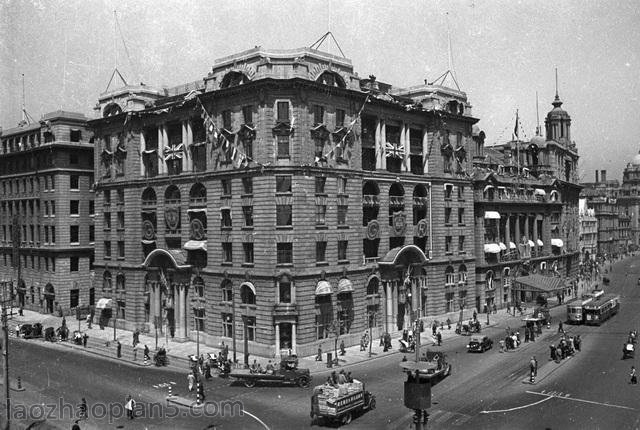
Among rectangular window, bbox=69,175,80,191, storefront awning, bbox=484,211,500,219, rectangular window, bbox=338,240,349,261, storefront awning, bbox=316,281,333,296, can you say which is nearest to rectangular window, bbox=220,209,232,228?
storefront awning, bbox=316,281,333,296

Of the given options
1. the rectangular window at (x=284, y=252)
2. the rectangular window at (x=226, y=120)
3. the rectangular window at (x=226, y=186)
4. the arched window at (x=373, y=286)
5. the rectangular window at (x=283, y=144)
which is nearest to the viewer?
the rectangular window at (x=284, y=252)

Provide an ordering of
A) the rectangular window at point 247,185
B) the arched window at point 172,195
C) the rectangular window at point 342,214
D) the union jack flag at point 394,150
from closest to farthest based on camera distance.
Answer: the rectangular window at point 247,185 < the rectangular window at point 342,214 < the arched window at point 172,195 < the union jack flag at point 394,150

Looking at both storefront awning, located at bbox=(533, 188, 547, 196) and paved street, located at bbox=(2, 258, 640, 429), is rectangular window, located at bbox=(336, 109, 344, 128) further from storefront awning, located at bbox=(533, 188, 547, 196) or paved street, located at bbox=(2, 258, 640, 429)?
storefront awning, located at bbox=(533, 188, 547, 196)

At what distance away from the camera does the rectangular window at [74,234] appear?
81.2 metres

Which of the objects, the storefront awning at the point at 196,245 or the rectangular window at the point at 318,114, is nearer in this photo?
the rectangular window at the point at 318,114

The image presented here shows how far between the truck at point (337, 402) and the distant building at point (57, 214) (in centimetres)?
5669

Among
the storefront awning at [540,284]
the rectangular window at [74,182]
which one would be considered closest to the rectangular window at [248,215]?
the rectangular window at [74,182]

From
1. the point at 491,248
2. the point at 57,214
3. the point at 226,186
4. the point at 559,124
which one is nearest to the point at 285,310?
the point at 226,186

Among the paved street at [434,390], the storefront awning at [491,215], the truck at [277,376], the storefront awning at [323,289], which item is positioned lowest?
the paved street at [434,390]

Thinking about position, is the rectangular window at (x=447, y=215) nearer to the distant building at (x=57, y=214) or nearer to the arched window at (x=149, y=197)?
the arched window at (x=149, y=197)

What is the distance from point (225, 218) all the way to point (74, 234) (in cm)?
3454

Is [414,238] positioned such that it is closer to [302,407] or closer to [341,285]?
[341,285]

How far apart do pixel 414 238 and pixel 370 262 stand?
32.1 ft

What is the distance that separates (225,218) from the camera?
191ft
